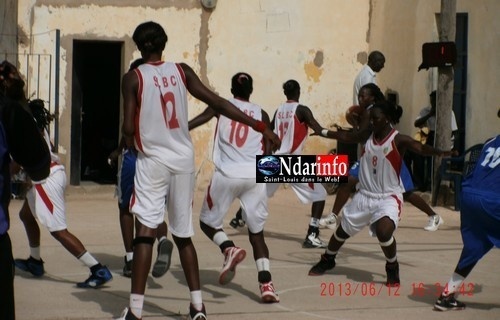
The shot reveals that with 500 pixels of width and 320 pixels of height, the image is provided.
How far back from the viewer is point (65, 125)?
1781 cm

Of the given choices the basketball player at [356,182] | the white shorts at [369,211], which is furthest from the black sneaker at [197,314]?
the basketball player at [356,182]

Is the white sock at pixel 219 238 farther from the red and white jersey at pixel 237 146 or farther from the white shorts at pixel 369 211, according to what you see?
the white shorts at pixel 369 211

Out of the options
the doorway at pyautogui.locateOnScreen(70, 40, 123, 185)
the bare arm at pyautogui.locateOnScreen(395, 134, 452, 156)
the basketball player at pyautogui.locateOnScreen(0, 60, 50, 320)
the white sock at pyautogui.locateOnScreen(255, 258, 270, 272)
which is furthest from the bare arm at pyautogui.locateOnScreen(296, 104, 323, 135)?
the basketball player at pyautogui.locateOnScreen(0, 60, 50, 320)

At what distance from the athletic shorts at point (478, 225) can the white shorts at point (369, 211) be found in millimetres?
1118

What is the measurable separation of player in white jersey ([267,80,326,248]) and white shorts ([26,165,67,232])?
133 inches

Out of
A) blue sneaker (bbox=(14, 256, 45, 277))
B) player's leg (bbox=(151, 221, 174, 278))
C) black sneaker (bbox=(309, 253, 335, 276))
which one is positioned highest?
player's leg (bbox=(151, 221, 174, 278))

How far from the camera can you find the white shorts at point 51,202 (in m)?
9.59

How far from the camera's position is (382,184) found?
393 inches

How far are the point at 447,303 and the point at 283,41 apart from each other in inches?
407

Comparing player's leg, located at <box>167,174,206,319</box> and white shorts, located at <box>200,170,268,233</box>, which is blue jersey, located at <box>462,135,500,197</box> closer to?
white shorts, located at <box>200,170,268,233</box>

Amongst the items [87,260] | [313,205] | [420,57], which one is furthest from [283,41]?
[87,260]

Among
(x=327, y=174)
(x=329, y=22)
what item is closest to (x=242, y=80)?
(x=327, y=174)

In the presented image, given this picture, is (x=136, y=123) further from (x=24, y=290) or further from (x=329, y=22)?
(x=329, y=22)

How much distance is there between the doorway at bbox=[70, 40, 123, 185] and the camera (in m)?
18.9
